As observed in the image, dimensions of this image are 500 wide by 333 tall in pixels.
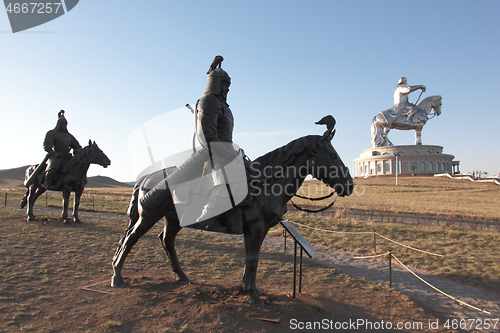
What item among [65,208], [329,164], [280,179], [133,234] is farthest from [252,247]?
[65,208]

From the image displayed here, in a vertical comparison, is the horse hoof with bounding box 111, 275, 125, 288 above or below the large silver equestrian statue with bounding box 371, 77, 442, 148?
below

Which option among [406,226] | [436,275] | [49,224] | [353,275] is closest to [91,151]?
[49,224]

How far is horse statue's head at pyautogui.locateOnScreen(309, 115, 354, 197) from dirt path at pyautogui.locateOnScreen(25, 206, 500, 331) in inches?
115

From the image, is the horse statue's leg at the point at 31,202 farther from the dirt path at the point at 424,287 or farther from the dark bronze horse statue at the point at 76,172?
the dirt path at the point at 424,287

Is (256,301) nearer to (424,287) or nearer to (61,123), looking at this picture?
(424,287)

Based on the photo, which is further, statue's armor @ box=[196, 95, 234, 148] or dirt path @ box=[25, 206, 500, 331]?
dirt path @ box=[25, 206, 500, 331]

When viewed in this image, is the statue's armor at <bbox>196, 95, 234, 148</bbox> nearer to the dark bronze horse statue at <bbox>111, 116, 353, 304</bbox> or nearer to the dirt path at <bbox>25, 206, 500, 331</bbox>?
the dark bronze horse statue at <bbox>111, 116, 353, 304</bbox>

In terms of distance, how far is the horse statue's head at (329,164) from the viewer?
4.49 m

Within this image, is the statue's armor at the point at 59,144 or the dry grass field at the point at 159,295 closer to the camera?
the dry grass field at the point at 159,295

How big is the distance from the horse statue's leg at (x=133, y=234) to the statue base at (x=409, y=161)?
5695 cm

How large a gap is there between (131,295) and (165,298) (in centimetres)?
57

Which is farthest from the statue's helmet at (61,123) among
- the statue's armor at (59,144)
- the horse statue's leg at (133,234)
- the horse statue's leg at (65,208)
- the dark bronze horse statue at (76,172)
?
the horse statue's leg at (133,234)

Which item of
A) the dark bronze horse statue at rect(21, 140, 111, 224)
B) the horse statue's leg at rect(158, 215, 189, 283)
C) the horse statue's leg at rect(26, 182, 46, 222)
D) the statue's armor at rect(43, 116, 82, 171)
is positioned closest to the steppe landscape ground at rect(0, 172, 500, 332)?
the horse statue's leg at rect(158, 215, 189, 283)

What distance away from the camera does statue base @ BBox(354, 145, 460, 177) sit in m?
57.6
